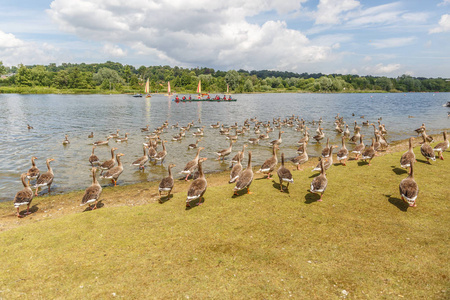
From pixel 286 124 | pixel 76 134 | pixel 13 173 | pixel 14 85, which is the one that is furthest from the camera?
pixel 14 85

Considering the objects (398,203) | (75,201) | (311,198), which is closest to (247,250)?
(311,198)

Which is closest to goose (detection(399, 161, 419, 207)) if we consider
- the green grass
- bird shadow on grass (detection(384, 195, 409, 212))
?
bird shadow on grass (detection(384, 195, 409, 212))

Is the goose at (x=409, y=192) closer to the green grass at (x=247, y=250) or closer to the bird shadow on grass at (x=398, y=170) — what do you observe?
the green grass at (x=247, y=250)

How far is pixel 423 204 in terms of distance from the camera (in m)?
11.4

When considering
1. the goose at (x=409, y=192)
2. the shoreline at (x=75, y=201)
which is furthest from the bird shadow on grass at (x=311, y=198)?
the goose at (x=409, y=192)

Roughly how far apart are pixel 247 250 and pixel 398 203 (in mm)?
8265

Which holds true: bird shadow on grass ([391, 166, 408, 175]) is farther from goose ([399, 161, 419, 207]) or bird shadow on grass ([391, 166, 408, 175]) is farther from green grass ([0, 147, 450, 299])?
goose ([399, 161, 419, 207])

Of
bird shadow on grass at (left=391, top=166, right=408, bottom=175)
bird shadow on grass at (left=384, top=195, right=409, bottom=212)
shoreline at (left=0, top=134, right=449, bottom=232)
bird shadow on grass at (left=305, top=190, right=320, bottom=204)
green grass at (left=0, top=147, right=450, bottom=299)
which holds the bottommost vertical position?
shoreline at (left=0, top=134, right=449, bottom=232)

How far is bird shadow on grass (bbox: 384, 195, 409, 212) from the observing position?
11235 mm

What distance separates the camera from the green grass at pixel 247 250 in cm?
680

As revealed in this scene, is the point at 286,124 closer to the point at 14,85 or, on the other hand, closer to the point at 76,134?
the point at 76,134

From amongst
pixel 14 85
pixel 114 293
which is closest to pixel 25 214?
pixel 114 293

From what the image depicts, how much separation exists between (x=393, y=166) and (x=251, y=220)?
43.6ft

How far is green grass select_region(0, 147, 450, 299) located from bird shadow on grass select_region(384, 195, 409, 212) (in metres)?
0.05
